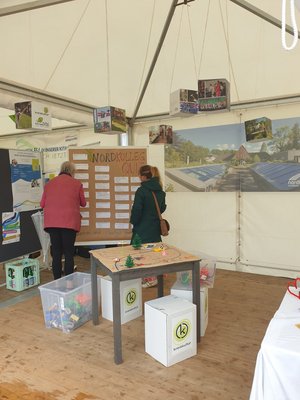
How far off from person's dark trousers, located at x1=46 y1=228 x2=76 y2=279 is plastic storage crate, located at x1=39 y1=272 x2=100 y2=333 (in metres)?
0.63

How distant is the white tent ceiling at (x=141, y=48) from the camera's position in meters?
3.37

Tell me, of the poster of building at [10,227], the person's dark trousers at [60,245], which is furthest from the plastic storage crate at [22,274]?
the person's dark trousers at [60,245]

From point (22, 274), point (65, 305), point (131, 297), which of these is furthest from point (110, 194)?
point (65, 305)

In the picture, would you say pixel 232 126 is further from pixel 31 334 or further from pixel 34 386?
pixel 34 386

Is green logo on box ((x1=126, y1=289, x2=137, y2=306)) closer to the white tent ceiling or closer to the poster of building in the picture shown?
the poster of building

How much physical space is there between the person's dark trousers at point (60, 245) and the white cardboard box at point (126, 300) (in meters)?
0.81

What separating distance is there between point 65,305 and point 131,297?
0.57 meters

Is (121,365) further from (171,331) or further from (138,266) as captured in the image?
(138,266)

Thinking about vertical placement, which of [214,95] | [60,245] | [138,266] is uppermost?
[214,95]

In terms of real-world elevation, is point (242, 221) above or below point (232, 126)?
below

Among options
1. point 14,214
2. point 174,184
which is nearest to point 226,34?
point 174,184

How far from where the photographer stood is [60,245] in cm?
373

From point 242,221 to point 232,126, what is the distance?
1.22m

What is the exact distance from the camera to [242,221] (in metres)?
4.30
